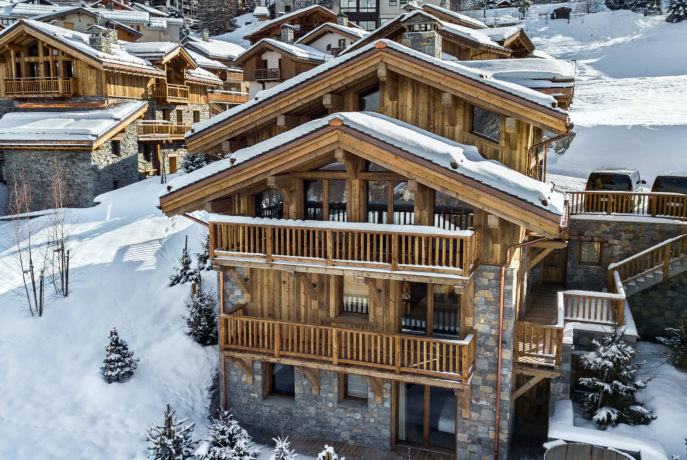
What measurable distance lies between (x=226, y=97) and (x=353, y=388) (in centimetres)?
3584

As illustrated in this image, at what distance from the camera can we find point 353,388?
15.8 metres

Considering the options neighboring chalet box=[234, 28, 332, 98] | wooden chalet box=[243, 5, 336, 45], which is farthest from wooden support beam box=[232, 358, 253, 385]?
wooden chalet box=[243, 5, 336, 45]

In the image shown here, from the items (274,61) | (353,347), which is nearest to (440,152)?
(353,347)

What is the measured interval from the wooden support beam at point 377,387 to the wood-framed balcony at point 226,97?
1353 inches

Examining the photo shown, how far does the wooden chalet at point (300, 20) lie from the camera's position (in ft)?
174

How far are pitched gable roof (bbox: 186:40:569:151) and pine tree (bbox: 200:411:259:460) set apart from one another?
761 centimetres

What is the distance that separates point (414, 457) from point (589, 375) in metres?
6.39

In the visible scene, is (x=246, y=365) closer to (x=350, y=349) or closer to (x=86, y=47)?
(x=350, y=349)

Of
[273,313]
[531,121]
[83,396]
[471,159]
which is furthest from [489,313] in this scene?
[83,396]

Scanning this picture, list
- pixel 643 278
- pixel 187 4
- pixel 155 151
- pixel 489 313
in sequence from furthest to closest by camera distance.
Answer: pixel 187 4, pixel 155 151, pixel 643 278, pixel 489 313

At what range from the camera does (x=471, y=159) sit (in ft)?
44.8

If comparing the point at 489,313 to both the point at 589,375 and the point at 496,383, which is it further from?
the point at 589,375

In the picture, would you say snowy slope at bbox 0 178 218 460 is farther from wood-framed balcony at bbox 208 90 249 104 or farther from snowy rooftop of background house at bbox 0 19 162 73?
wood-framed balcony at bbox 208 90 249 104

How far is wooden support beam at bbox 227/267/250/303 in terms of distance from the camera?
50.6ft
